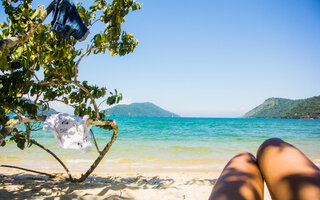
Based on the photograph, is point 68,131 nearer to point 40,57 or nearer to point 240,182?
point 40,57

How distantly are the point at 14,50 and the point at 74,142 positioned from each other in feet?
3.98

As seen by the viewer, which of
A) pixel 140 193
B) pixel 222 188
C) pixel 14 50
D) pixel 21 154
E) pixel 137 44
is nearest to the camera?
pixel 222 188

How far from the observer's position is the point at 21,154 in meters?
8.21

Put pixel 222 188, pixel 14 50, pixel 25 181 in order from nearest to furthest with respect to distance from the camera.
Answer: pixel 222 188 → pixel 14 50 → pixel 25 181

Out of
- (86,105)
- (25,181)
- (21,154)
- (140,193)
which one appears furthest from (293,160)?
(21,154)

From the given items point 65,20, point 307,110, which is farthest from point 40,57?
point 307,110

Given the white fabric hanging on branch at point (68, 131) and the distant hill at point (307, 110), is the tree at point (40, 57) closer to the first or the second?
the white fabric hanging on branch at point (68, 131)

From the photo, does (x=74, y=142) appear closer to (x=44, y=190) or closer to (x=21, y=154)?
(x=44, y=190)

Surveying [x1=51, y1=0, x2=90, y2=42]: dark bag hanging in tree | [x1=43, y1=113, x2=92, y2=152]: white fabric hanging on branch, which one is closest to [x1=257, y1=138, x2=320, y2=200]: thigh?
[x1=43, y1=113, x2=92, y2=152]: white fabric hanging on branch

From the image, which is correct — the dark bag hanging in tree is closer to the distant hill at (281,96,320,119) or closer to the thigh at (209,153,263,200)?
the thigh at (209,153,263,200)

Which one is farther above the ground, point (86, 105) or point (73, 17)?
point (73, 17)

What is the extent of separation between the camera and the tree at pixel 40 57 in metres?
2.06

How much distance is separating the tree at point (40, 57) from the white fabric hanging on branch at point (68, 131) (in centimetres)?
21

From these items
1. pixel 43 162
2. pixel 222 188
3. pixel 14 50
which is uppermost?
pixel 14 50
